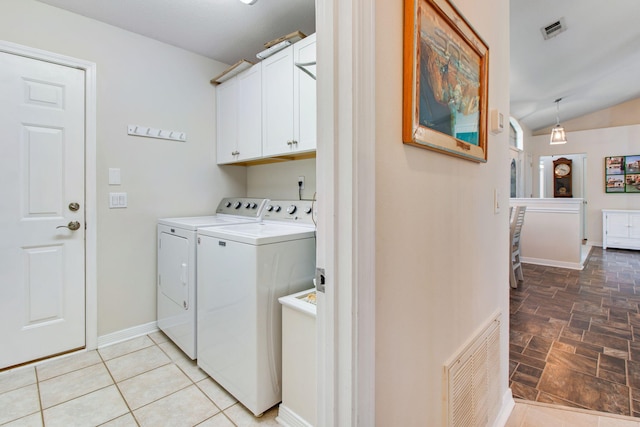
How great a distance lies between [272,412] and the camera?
158cm

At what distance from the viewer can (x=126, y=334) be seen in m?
2.39

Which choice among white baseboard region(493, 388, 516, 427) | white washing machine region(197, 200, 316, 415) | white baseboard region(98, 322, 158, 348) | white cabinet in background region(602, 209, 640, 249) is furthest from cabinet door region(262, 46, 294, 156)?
white cabinet in background region(602, 209, 640, 249)

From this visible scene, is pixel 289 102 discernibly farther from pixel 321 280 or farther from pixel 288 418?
pixel 288 418

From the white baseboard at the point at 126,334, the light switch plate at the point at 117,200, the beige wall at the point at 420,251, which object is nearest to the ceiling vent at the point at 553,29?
the beige wall at the point at 420,251

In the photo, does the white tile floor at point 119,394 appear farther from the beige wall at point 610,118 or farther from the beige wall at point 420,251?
the beige wall at point 610,118

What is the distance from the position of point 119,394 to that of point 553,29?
16.0ft

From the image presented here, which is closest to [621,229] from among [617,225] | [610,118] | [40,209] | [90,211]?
[617,225]

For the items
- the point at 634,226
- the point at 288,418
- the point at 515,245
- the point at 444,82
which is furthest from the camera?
the point at 634,226

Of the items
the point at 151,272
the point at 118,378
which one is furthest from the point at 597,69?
the point at 118,378

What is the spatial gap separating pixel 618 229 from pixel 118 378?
8632 mm

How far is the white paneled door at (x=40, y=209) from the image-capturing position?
1.96m

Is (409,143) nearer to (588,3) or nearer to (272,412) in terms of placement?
(272,412)

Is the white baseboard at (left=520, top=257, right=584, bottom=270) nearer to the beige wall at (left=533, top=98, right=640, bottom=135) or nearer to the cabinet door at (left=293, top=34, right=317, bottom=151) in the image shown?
the beige wall at (left=533, top=98, right=640, bottom=135)

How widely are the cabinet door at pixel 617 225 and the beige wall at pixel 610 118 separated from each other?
2.07 metres
